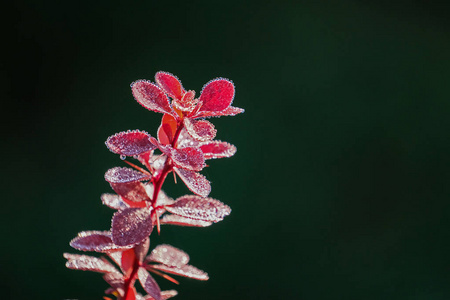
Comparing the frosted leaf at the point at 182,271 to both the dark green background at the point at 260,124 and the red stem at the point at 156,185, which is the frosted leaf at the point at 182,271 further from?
the dark green background at the point at 260,124

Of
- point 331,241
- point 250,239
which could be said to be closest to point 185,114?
point 250,239

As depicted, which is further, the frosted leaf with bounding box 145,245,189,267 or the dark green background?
the dark green background

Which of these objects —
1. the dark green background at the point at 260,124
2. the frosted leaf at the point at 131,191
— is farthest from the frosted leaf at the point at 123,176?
the dark green background at the point at 260,124

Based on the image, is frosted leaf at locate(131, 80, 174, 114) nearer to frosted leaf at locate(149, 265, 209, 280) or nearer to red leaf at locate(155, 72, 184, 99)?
red leaf at locate(155, 72, 184, 99)

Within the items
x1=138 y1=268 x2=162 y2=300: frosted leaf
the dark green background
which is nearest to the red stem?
x1=138 y1=268 x2=162 y2=300: frosted leaf

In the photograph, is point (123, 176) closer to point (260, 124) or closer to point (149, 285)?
point (149, 285)

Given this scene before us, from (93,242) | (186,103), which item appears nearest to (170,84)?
(186,103)

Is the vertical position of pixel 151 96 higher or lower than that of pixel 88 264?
higher

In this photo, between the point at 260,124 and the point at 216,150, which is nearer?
the point at 216,150
